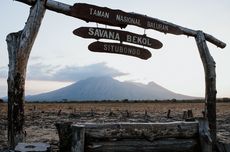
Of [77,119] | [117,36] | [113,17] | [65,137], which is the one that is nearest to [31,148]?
[65,137]

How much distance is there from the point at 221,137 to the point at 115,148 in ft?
31.0

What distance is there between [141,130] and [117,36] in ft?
9.17

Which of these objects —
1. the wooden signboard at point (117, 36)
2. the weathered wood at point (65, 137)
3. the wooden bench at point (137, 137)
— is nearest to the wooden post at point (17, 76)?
the weathered wood at point (65, 137)

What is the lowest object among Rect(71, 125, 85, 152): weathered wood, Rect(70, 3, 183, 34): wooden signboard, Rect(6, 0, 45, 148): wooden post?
Rect(71, 125, 85, 152): weathered wood

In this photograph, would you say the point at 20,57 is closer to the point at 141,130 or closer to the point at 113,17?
the point at 113,17

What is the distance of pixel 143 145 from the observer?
721 cm

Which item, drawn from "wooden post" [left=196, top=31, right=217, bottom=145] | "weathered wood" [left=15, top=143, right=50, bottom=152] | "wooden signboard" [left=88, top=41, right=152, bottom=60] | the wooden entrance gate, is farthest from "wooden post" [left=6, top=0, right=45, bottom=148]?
"wooden post" [left=196, top=31, right=217, bottom=145]

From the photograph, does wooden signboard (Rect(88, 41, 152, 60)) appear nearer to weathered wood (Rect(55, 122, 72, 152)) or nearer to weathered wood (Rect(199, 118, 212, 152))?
weathered wood (Rect(55, 122, 72, 152))

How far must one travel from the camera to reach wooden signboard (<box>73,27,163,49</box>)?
28.1 feet

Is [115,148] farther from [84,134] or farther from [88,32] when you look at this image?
[88,32]

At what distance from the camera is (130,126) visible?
717 cm

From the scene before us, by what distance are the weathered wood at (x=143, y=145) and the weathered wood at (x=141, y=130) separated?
0.09 meters

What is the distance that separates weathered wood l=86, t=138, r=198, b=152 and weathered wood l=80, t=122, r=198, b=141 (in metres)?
0.09

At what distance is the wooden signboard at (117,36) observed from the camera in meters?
8.56
